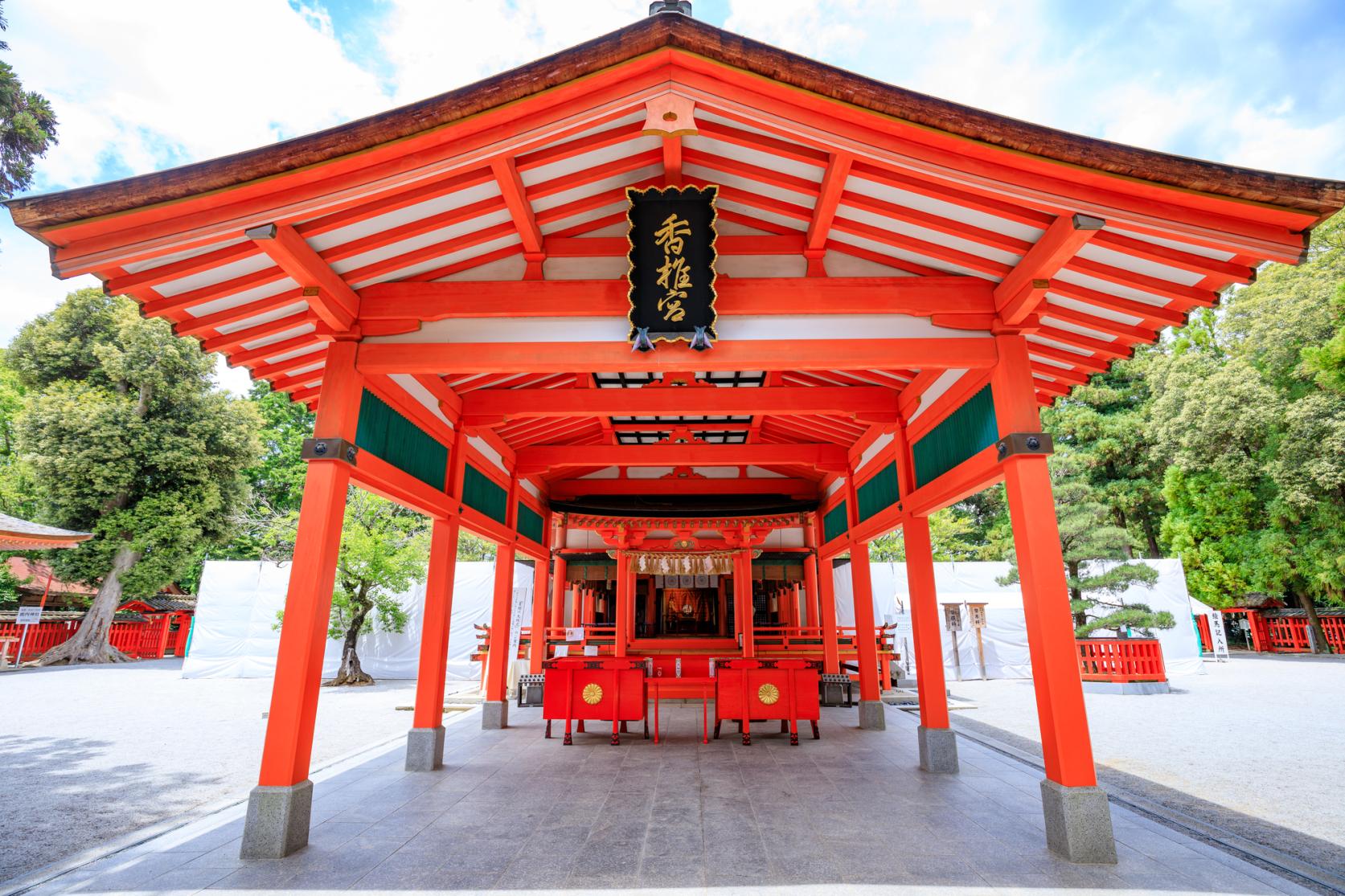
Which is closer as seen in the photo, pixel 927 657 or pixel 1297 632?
pixel 927 657

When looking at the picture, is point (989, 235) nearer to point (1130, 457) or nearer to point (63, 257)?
point (63, 257)

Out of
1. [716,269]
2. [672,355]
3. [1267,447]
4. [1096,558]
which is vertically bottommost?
[1096,558]

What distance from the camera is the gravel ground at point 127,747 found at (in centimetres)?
498

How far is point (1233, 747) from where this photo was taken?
7383 millimetres

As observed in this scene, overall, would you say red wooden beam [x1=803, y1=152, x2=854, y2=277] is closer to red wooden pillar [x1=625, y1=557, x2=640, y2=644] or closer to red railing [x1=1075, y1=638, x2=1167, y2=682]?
red wooden pillar [x1=625, y1=557, x2=640, y2=644]

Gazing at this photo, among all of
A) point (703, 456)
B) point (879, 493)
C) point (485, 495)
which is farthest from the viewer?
point (703, 456)

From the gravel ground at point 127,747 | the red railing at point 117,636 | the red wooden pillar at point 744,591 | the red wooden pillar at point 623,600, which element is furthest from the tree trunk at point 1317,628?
the red railing at point 117,636

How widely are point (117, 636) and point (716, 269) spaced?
27205 mm

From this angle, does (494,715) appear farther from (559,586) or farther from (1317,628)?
(1317,628)

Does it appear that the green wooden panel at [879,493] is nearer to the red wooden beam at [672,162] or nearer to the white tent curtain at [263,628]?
the red wooden beam at [672,162]

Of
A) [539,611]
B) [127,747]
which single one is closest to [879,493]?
[539,611]

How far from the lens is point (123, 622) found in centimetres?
2181

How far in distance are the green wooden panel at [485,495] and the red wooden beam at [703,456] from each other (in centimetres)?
70

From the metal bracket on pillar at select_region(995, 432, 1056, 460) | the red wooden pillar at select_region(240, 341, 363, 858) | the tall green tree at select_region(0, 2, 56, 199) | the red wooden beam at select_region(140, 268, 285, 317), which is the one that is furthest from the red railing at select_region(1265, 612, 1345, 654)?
the tall green tree at select_region(0, 2, 56, 199)
